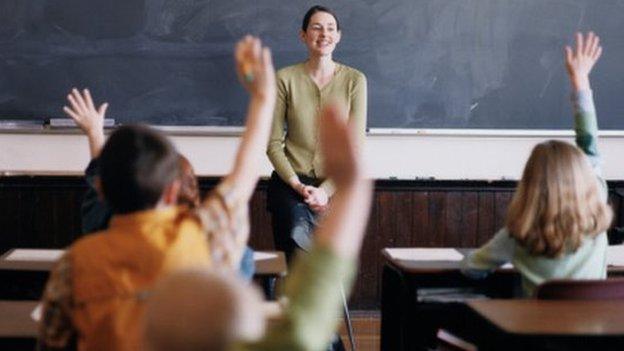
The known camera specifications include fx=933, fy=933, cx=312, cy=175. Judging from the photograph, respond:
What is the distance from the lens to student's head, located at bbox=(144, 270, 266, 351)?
1011mm

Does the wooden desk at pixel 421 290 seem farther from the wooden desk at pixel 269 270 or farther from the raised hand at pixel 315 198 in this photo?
the raised hand at pixel 315 198

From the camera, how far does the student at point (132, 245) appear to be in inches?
63.4

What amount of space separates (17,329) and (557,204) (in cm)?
152

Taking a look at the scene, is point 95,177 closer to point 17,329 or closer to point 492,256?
point 17,329

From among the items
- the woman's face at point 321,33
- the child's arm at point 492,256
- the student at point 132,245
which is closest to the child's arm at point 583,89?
the child's arm at point 492,256

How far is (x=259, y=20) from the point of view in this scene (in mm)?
5133

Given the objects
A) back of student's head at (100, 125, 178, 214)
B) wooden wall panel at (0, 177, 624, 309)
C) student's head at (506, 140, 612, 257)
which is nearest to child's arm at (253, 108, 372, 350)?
back of student's head at (100, 125, 178, 214)

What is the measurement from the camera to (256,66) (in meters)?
1.80

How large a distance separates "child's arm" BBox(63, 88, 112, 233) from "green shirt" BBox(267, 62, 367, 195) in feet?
5.39

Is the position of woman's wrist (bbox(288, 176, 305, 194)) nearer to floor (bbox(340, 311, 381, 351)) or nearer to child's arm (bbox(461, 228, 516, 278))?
floor (bbox(340, 311, 381, 351))

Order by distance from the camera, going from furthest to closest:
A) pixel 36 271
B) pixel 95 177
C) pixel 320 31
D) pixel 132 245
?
pixel 320 31 → pixel 36 271 → pixel 95 177 → pixel 132 245

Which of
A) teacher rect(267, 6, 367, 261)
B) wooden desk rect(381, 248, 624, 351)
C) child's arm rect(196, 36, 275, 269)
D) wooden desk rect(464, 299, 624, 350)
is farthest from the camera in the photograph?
teacher rect(267, 6, 367, 261)

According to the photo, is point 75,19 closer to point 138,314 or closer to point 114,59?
point 114,59

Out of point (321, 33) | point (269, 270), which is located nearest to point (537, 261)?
point (269, 270)
